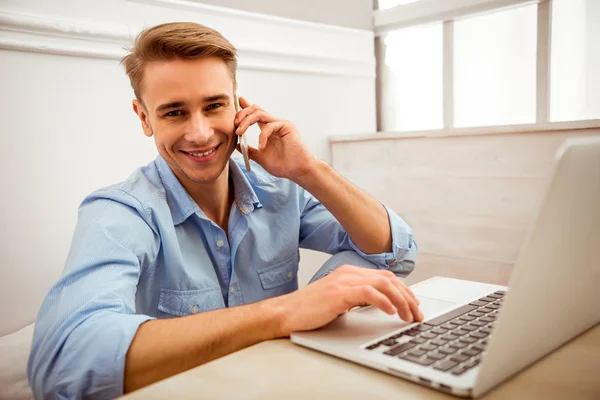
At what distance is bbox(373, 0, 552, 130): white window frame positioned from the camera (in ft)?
6.31

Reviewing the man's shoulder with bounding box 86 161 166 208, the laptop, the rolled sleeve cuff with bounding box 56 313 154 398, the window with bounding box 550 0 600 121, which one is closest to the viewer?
the laptop

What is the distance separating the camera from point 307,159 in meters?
1.26

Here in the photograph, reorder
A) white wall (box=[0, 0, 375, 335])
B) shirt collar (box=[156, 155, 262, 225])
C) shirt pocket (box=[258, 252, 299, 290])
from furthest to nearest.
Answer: white wall (box=[0, 0, 375, 335]), shirt pocket (box=[258, 252, 299, 290]), shirt collar (box=[156, 155, 262, 225])

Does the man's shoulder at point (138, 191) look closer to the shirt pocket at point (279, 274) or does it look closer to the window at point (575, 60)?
the shirt pocket at point (279, 274)

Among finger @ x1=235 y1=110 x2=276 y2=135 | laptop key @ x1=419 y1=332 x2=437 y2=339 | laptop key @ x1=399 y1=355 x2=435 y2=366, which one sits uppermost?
finger @ x1=235 y1=110 x2=276 y2=135

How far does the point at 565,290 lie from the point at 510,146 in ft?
4.08

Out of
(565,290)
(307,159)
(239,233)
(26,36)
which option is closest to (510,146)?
(307,159)

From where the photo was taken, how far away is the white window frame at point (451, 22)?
1.92m

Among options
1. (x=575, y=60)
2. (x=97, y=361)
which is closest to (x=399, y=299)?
(x=97, y=361)

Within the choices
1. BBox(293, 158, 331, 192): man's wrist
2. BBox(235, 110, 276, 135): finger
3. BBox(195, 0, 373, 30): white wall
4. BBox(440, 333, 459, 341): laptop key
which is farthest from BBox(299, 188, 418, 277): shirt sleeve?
BBox(195, 0, 373, 30): white wall

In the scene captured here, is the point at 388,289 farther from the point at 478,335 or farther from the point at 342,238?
the point at 342,238

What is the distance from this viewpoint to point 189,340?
2.37 ft

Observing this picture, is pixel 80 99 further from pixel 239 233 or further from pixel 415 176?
pixel 415 176

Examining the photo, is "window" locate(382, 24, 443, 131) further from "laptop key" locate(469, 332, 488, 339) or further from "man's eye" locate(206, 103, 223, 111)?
"laptop key" locate(469, 332, 488, 339)
